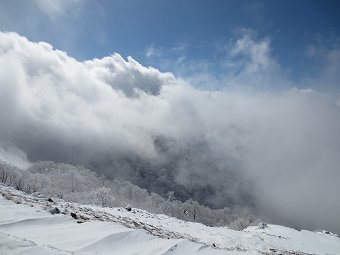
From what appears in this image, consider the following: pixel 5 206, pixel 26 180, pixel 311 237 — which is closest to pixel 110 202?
pixel 26 180

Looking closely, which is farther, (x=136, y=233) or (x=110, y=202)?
(x=110, y=202)

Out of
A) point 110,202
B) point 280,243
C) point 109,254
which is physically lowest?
point 109,254

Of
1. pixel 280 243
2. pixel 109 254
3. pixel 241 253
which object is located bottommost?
pixel 109 254

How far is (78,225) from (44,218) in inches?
76.3

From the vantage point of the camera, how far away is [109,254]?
16031 mm

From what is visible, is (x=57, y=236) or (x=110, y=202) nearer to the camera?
(x=57, y=236)

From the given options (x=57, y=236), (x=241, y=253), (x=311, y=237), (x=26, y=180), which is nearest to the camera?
(x=57, y=236)

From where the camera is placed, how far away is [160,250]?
17.4 meters

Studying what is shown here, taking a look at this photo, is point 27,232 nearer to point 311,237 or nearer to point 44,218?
point 44,218

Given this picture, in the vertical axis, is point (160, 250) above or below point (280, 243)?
below

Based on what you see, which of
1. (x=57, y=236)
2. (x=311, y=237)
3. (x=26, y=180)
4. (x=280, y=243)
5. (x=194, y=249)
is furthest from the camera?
(x=26, y=180)

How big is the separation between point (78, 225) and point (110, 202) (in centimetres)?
17074

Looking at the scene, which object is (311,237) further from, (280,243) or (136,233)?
(136,233)

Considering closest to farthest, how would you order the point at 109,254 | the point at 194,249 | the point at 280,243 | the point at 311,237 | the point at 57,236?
the point at 109,254 → the point at 57,236 → the point at 194,249 → the point at 280,243 → the point at 311,237
